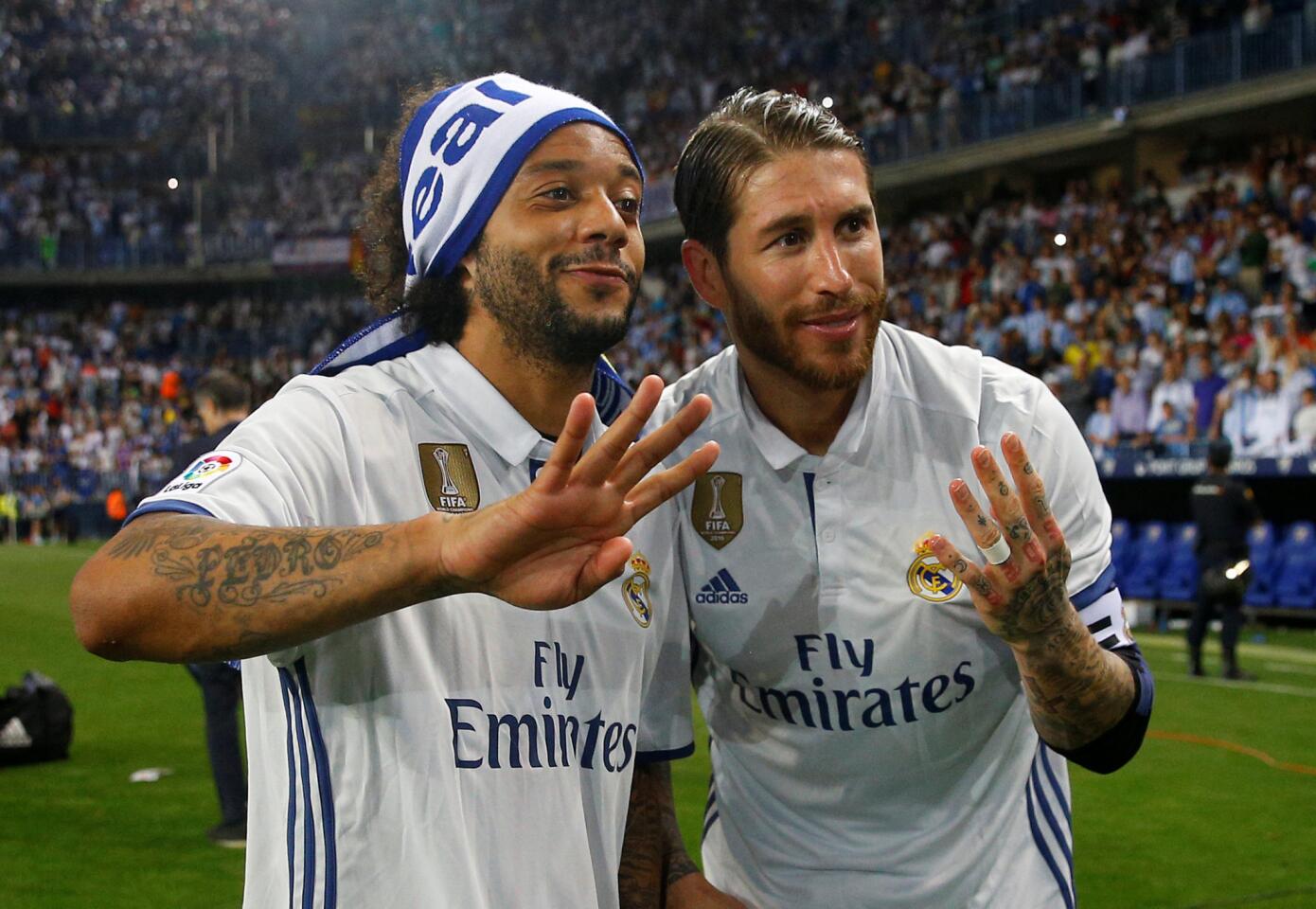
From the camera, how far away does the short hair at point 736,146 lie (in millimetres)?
3047

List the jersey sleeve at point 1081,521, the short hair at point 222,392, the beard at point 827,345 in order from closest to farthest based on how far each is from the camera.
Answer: the jersey sleeve at point 1081,521
the beard at point 827,345
the short hair at point 222,392

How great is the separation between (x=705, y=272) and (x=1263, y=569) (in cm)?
1403

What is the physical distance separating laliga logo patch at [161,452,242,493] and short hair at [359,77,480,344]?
0.69 m

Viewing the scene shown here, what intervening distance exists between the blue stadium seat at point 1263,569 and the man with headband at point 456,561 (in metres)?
14.1

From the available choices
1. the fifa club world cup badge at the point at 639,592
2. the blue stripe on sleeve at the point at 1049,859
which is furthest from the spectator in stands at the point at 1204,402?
the fifa club world cup badge at the point at 639,592

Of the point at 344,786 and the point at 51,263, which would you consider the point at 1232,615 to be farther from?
the point at 51,263

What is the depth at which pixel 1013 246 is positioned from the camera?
24.2 metres

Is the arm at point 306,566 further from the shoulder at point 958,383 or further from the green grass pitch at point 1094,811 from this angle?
the green grass pitch at point 1094,811

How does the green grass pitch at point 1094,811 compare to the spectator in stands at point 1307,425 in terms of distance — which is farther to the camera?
the spectator in stands at point 1307,425

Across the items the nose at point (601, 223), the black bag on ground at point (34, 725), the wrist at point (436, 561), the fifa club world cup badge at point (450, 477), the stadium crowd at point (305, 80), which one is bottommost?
the black bag on ground at point (34, 725)

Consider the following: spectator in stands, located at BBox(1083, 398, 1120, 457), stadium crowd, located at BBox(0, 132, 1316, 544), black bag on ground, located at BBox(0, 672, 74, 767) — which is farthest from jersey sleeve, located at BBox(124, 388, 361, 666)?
spectator in stands, located at BBox(1083, 398, 1120, 457)

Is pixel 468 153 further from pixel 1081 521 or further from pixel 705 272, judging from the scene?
pixel 1081 521

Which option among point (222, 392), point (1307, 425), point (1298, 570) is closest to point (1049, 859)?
point (222, 392)

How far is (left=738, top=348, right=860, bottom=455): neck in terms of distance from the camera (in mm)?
3059
